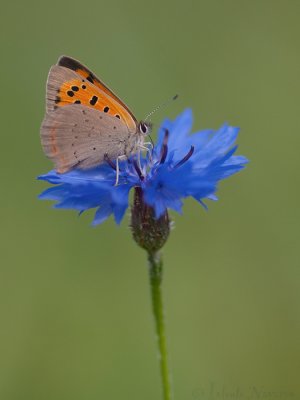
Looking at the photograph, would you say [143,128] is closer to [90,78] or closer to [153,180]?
[90,78]

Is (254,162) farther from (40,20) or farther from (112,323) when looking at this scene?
(40,20)

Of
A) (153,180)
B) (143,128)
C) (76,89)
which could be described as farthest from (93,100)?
(153,180)

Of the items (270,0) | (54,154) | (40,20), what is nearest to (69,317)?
(54,154)

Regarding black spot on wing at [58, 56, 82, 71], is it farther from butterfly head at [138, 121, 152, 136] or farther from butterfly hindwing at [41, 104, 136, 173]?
butterfly head at [138, 121, 152, 136]

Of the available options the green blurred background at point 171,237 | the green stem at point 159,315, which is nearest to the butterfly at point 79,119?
the green stem at point 159,315

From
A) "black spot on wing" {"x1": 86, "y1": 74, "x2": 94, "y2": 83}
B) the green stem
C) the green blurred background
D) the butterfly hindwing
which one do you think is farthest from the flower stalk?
the green blurred background
